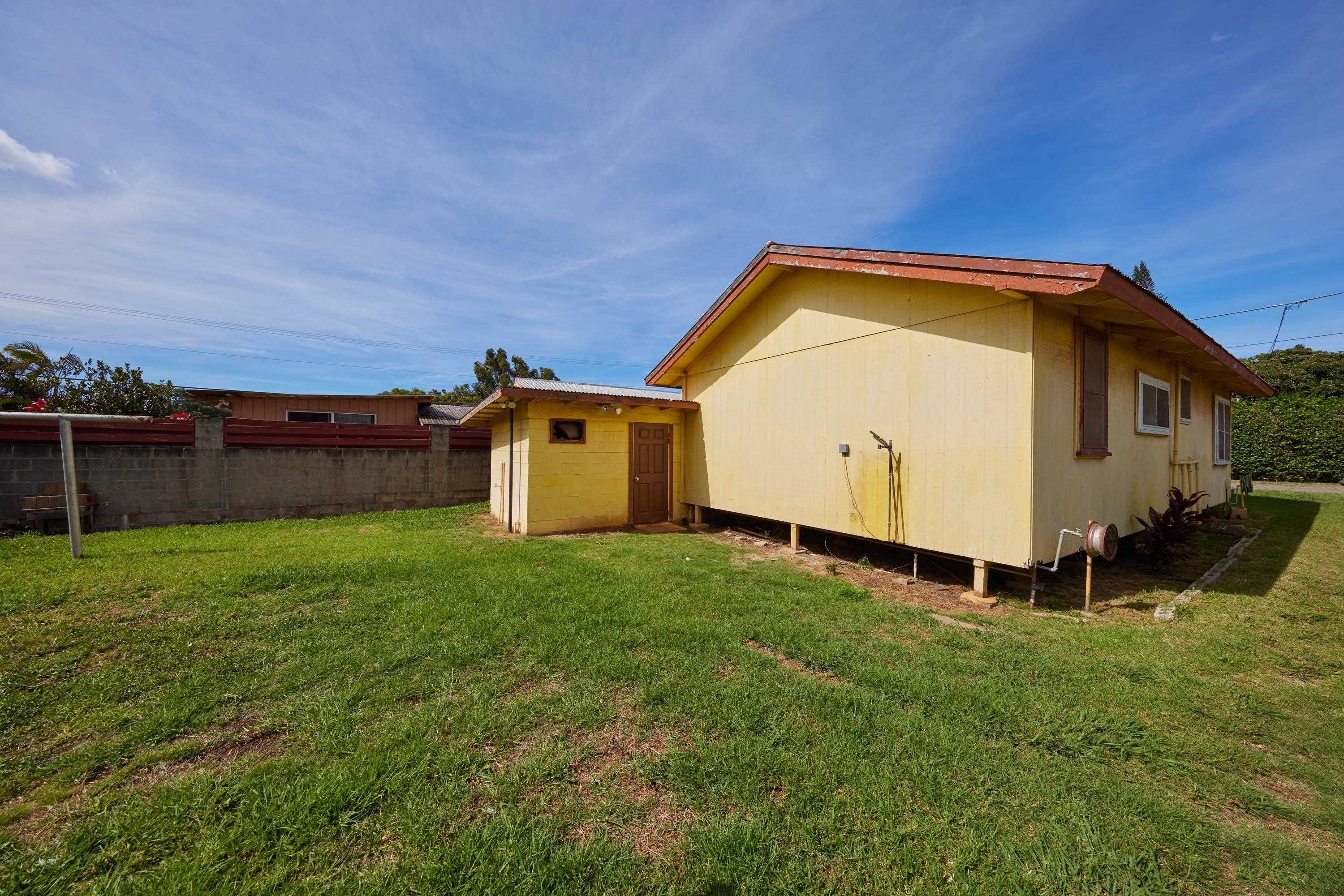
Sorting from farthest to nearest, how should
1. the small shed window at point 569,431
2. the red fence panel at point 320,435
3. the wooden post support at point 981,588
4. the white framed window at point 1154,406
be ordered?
the red fence panel at point 320,435 → the small shed window at point 569,431 → the white framed window at point 1154,406 → the wooden post support at point 981,588

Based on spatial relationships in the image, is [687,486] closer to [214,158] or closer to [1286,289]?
[214,158]

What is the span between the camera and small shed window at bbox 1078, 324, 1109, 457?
5.34 metres

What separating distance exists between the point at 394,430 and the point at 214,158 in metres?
5.73

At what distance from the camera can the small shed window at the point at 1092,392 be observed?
5.34 meters

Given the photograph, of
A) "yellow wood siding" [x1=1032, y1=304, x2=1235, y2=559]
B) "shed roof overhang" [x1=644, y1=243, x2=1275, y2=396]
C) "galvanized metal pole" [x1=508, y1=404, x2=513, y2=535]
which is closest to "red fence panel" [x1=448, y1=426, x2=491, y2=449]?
"galvanized metal pole" [x1=508, y1=404, x2=513, y2=535]

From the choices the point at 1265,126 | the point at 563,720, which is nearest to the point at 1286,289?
the point at 1265,126

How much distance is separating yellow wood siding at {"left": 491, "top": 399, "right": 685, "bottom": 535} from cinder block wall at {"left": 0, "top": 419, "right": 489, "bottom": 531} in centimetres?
226

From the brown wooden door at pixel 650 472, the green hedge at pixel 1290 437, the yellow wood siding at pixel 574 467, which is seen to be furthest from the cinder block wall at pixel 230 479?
the green hedge at pixel 1290 437

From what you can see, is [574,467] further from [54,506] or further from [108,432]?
[54,506]

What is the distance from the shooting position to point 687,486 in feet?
33.4

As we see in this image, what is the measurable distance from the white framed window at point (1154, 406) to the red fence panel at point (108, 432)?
1522cm

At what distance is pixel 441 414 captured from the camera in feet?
66.2

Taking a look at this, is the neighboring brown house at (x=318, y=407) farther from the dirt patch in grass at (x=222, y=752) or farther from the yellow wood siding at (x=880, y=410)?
the dirt patch in grass at (x=222, y=752)

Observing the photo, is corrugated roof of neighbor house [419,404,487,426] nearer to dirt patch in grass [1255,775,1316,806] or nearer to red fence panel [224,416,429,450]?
red fence panel [224,416,429,450]
